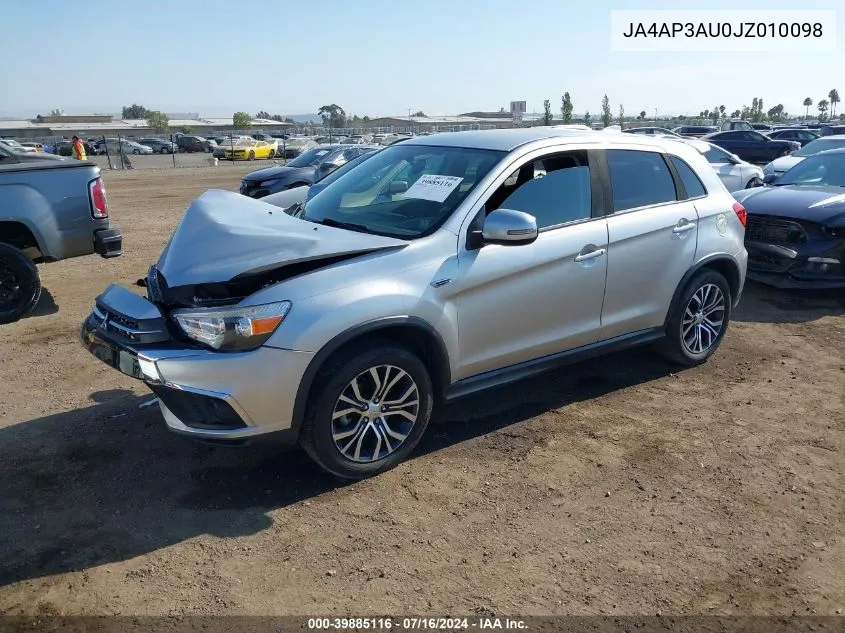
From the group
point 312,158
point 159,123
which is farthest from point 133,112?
point 312,158

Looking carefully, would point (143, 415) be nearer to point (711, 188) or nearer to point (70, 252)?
point (70, 252)

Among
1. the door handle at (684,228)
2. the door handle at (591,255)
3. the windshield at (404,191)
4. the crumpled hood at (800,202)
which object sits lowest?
the crumpled hood at (800,202)

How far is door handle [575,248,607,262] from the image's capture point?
14.6 feet

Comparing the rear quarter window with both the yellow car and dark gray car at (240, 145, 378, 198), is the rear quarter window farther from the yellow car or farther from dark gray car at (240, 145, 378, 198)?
the yellow car

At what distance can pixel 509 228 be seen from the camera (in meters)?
3.83

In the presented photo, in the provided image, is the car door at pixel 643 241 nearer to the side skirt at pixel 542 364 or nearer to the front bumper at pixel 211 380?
the side skirt at pixel 542 364

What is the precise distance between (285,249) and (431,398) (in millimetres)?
1174

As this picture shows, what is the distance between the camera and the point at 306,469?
4.02m

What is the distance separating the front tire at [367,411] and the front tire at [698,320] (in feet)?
7.38

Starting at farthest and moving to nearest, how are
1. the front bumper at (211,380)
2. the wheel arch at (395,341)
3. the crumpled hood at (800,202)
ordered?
1. the crumpled hood at (800,202)
2. the wheel arch at (395,341)
3. the front bumper at (211,380)

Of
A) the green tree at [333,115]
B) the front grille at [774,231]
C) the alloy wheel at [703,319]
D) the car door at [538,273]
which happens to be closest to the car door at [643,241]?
the car door at [538,273]

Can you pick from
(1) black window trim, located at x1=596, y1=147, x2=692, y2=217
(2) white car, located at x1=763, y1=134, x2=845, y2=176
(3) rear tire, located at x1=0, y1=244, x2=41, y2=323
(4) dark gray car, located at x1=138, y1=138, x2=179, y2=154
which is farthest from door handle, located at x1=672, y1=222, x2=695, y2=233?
(4) dark gray car, located at x1=138, y1=138, x2=179, y2=154

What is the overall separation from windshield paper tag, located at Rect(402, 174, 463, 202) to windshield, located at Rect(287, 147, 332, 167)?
12.9 meters

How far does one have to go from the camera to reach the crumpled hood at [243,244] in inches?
141
